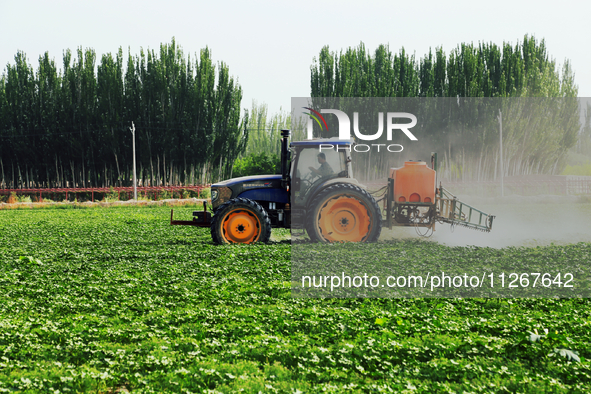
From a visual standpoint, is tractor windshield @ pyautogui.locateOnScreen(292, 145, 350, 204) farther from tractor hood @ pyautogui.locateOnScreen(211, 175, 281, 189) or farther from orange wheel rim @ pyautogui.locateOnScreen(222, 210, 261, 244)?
orange wheel rim @ pyautogui.locateOnScreen(222, 210, 261, 244)

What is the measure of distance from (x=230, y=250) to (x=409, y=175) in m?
4.25

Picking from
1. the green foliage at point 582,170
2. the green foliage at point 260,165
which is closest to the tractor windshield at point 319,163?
Answer: the green foliage at point 582,170

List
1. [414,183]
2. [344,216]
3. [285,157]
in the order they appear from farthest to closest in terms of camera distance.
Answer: [285,157]
[344,216]
[414,183]

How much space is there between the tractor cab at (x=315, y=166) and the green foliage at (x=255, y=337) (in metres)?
2.00

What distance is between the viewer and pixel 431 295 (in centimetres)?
818

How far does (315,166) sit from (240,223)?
2333 millimetres

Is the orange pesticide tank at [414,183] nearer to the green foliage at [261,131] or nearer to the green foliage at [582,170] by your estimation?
the green foliage at [582,170]

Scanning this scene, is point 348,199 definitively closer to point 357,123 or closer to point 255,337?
point 357,123

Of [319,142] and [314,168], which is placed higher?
[319,142]

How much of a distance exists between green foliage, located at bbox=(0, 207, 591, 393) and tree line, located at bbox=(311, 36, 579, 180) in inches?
168

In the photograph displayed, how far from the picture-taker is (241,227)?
40.6ft

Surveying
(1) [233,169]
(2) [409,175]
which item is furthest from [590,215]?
(1) [233,169]

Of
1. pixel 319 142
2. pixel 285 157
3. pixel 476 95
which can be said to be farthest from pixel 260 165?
pixel 319 142

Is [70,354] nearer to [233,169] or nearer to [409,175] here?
[409,175]
